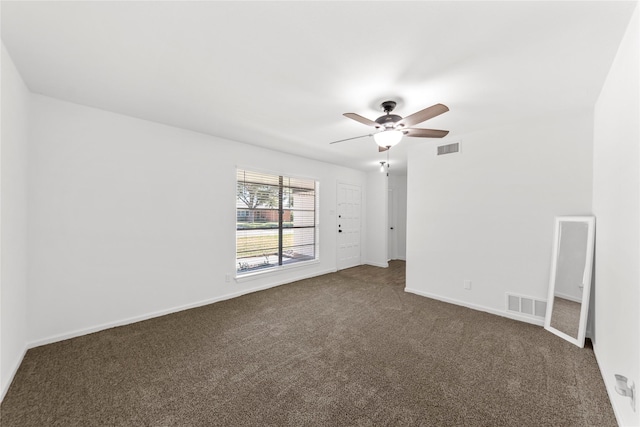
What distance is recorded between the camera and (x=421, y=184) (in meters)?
4.27

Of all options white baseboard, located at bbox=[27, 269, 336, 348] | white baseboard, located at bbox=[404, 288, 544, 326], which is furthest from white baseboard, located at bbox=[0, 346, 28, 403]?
white baseboard, located at bbox=[404, 288, 544, 326]

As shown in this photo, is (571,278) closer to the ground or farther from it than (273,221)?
closer to the ground

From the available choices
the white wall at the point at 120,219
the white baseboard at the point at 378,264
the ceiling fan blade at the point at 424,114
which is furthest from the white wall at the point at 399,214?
the ceiling fan blade at the point at 424,114

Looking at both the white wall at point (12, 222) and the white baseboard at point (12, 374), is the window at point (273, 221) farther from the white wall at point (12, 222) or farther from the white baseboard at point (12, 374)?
the white baseboard at point (12, 374)

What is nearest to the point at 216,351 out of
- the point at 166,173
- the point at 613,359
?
the point at 166,173

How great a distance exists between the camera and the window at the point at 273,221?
4.40 m

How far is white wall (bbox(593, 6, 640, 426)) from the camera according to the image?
1499 mm

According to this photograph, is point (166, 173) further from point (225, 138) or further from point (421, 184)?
point (421, 184)

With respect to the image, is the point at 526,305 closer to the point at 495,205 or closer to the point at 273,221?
the point at 495,205

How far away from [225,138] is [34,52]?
217 centimetres

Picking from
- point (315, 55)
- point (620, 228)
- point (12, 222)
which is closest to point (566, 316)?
point (620, 228)

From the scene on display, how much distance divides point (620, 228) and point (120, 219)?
4692 mm

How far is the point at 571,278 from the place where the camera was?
9.15ft

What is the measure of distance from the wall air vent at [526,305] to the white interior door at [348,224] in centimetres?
336
